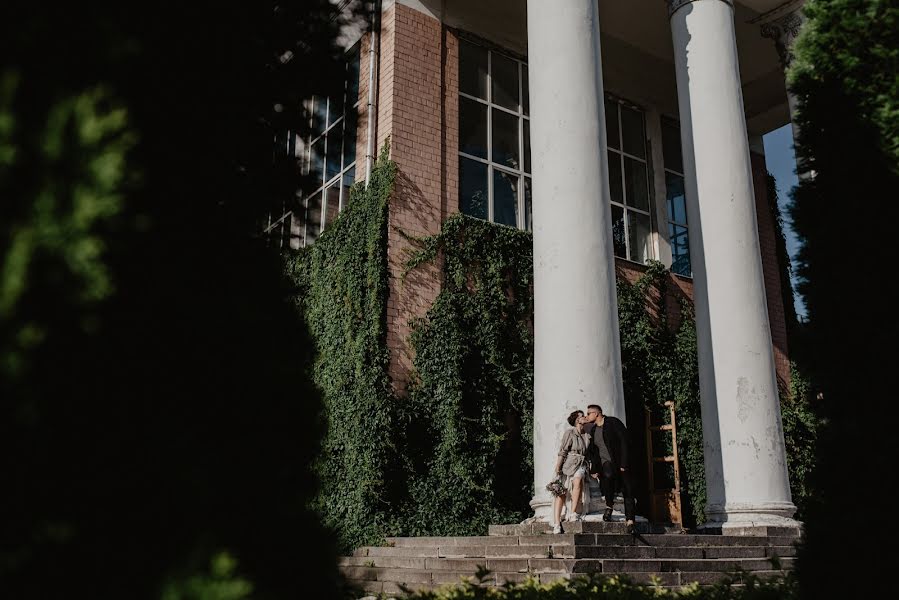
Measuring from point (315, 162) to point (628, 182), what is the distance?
1448 centimetres

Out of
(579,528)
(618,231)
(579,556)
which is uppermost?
(618,231)

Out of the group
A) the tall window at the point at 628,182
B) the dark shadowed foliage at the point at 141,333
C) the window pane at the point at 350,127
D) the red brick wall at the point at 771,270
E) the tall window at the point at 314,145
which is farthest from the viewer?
the red brick wall at the point at 771,270

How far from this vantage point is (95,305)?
1985 millimetres

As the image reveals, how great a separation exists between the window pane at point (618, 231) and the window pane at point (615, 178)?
23 centimetres

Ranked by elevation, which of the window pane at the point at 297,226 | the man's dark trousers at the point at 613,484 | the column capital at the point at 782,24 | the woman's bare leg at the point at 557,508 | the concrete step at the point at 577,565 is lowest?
the concrete step at the point at 577,565

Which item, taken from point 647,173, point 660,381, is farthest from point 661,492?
point 647,173

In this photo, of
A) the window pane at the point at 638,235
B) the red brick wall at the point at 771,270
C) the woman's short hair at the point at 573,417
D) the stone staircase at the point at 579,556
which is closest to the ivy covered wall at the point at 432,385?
the stone staircase at the point at 579,556

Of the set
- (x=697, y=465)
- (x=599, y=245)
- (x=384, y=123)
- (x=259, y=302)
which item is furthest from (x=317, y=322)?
(x=259, y=302)

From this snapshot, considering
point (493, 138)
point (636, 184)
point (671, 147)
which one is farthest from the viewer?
point (671, 147)

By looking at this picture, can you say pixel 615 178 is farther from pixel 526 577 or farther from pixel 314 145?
pixel 314 145

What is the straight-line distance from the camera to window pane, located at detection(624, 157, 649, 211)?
17.3 metres

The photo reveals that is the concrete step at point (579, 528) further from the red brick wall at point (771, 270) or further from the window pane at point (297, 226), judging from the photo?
the red brick wall at point (771, 270)

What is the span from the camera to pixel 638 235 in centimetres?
1722

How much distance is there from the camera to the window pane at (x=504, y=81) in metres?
15.5
